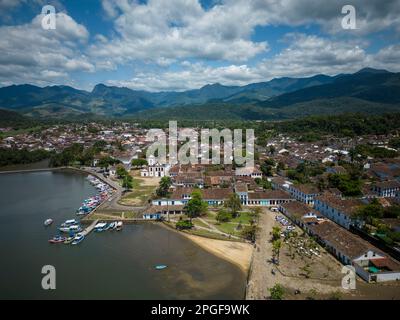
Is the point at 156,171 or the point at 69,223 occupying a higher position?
the point at 156,171

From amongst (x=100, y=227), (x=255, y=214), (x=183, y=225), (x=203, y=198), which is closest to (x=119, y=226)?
(x=100, y=227)

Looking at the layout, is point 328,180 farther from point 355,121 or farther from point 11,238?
point 355,121

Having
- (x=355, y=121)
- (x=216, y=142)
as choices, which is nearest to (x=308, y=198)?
(x=216, y=142)

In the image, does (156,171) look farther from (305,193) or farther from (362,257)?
(362,257)

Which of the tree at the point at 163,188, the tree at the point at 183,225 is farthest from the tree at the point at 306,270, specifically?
the tree at the point at 163,188

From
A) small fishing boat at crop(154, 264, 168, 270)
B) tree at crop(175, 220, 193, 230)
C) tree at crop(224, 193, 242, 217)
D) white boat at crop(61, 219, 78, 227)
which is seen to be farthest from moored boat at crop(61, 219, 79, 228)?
tree at crop(224, 193, 242, 217)

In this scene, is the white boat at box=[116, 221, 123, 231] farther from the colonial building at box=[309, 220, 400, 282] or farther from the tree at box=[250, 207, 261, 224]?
the colonial building at box=[309, 220, 400, 282]

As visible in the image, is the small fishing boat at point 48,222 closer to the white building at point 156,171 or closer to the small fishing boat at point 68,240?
the small fishing boat at point 68,240
